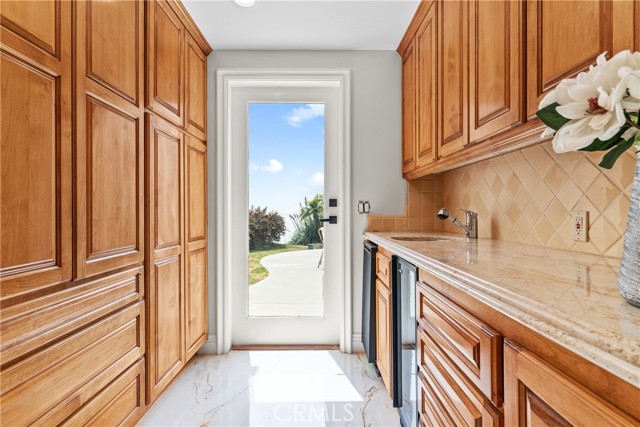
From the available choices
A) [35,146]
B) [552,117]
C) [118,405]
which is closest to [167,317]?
[118,405]

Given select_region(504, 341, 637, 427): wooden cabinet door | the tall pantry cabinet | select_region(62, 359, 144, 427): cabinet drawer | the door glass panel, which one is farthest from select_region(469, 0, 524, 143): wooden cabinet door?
select_region(62, 359, 144, 427): cabinet drawer

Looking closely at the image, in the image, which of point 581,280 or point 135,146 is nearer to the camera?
point 581,280

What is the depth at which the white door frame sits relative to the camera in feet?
8.09

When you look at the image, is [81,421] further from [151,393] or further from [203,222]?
[203,222]

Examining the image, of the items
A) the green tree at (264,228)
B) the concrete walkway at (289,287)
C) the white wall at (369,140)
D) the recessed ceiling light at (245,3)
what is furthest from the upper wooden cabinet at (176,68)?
the concrete walkway at (289,287)

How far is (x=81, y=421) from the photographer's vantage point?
3.75ft

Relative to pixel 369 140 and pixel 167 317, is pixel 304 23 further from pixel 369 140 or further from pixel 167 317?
pixel 167 317

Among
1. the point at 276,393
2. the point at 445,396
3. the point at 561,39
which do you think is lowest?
the point at 276,393

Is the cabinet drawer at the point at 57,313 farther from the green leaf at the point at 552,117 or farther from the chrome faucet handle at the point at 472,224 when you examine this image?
the chrome faucet handle at the point at 472,224

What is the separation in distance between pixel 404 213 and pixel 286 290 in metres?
1.14

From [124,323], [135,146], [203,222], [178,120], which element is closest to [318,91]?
[178,120]

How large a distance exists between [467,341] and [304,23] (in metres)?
2.08

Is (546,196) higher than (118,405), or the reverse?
(546,196)

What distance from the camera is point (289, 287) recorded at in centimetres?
265
